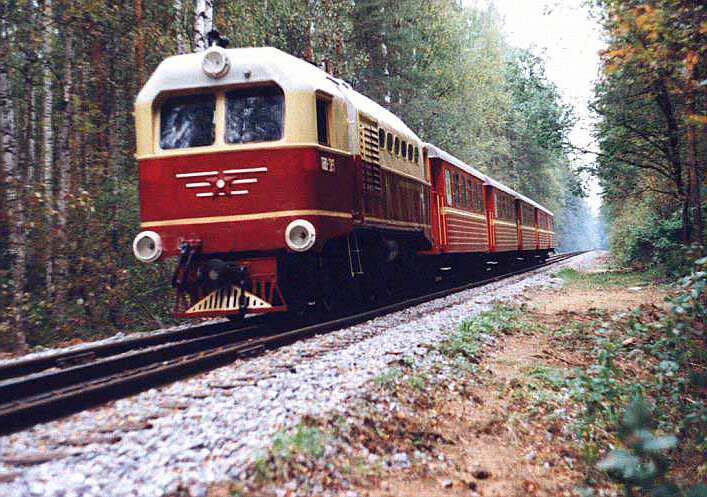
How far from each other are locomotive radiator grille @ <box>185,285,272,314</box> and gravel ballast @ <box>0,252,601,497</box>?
1.13m

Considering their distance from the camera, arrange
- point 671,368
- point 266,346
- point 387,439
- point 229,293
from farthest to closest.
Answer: point 229,293 < point 266,346 < point 671,368 < point 387,439

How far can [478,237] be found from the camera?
659 inches

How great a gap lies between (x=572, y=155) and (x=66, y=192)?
46.7 ft

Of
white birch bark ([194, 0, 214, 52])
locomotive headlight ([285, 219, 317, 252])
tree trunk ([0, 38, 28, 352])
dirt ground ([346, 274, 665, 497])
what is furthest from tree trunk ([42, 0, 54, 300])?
dirt ground ([346, 274, 665, 497])

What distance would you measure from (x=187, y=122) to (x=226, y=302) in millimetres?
2278

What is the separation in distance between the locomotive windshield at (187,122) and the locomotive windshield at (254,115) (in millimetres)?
239

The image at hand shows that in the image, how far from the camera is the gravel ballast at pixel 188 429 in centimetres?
289

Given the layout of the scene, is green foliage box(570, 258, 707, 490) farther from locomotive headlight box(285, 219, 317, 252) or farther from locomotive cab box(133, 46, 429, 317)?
locomotive cab box(133, 46, 429, 317)

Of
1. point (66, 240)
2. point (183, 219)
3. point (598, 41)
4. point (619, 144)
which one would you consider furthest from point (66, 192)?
point (619, 144)

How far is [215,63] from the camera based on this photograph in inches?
283

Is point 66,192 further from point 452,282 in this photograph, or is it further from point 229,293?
point 452,282

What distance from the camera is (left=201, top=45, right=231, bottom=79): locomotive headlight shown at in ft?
23.5

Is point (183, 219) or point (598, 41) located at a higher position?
point (598, 41)

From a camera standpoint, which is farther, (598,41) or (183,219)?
(598,41)
